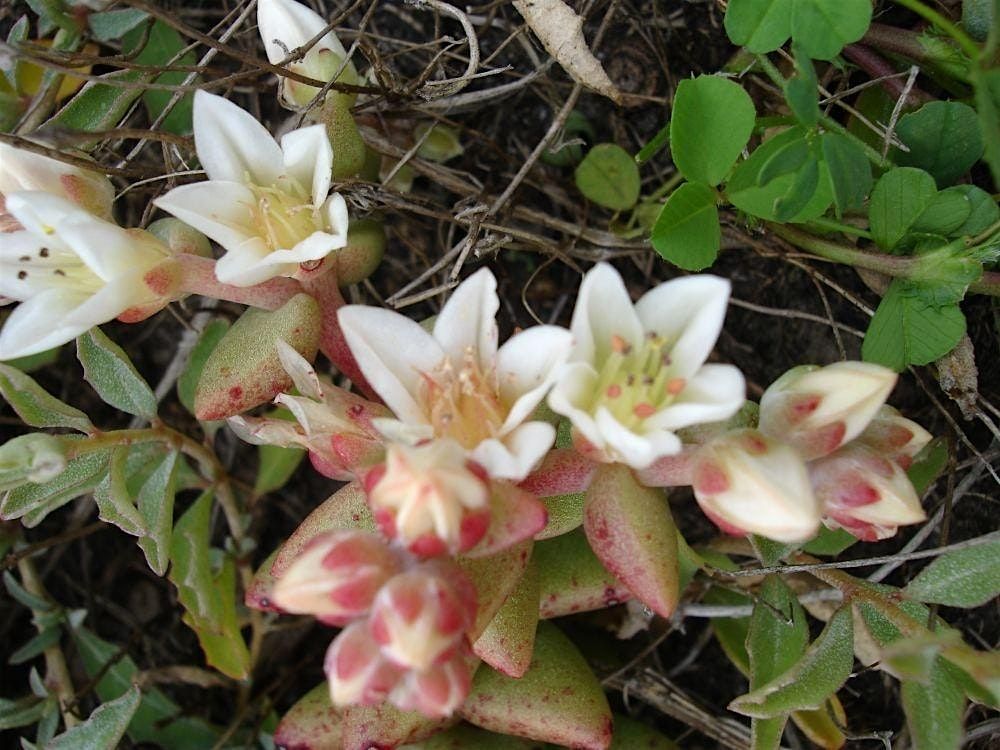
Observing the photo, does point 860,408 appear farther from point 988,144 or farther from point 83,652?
point 83,652

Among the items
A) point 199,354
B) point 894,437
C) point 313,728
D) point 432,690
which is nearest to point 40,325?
point 199,354

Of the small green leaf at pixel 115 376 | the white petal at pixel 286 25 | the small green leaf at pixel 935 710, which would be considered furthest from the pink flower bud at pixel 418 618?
the white petal at pixel 286 25

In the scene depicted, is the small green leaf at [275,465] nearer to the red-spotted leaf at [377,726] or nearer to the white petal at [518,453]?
the red-spotted leaf at [377,726]

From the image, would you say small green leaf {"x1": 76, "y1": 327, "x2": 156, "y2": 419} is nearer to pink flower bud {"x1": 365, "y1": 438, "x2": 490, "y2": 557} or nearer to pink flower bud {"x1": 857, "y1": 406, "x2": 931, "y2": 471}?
pink flower bud {"x1": 365, "y1": 438, "x2": 490, "y2": 557}

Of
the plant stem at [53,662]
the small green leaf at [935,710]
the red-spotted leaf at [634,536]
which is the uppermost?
the red-spotted leaf at [634,536]

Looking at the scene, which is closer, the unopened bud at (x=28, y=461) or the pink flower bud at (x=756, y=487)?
the pink flower bud at (x=756, y=487)

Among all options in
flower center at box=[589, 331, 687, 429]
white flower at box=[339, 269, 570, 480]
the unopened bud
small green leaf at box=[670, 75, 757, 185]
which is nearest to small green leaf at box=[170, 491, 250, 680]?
the unopened bud

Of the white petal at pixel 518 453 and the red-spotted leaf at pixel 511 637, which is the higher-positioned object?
the white petal at pixel 518 453
